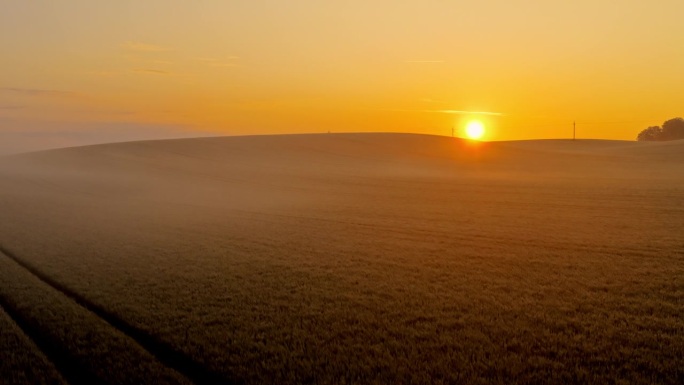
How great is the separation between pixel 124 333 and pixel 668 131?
153907mm

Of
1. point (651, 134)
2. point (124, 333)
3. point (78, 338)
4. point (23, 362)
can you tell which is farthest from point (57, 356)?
point (651, 134)

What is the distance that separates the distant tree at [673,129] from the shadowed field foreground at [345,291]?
121654mm

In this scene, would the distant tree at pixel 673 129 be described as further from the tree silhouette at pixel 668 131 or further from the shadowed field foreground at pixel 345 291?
the shadowed field foreground at pixel 345 291

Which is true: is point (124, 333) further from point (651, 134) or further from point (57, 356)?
point (651, 134)

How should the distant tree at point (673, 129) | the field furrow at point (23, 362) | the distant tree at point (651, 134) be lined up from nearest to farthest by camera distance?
the field furrow at point (23, 362) < the distant tree at point (673, 129) < the distant tree at point (651, 134)

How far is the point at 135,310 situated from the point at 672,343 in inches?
367

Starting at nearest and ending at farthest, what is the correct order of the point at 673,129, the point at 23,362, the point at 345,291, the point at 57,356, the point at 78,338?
the point at 23,362
the point at 57,356
the point at 78,338
the point at 345,291
the point at 673,129

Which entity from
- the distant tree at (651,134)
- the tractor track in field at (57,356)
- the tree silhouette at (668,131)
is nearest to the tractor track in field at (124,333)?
the tractor track in field at (57,356)

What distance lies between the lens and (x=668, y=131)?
130625 mm

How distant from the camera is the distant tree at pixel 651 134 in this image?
136 m

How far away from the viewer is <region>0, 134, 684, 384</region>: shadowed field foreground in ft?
23.1

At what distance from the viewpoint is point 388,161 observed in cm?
6325

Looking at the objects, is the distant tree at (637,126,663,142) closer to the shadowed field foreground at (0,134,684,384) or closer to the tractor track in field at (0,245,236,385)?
the shadowed field foreground at (0,134,684,384)

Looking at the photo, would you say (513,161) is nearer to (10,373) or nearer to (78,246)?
(78,246)
